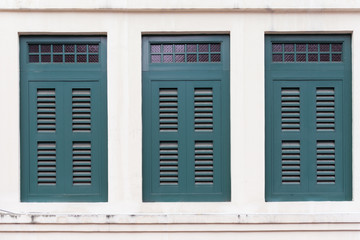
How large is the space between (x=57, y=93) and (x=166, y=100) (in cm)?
173

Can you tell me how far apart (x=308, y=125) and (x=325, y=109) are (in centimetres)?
37

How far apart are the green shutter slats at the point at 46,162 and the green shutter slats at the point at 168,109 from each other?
177 centimetres

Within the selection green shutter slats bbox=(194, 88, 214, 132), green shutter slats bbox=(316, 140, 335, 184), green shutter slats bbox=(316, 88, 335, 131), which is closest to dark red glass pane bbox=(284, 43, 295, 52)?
green shutter slats bbox=(316, 88, 335, 131)

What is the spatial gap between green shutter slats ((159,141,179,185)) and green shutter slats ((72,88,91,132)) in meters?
1.24

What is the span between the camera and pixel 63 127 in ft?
22.4

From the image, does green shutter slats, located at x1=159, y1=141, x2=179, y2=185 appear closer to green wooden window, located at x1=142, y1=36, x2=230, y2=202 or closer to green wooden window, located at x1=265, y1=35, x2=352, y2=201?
green wooden window, located at x1=142, y1=36, x2=230, y2=202

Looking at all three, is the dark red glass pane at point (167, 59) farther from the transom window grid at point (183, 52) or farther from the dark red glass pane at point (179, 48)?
the dark red glass pane at point (179, 48)

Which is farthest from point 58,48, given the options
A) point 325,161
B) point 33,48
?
point 325,161

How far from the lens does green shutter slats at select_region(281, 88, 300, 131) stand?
6.82 metres

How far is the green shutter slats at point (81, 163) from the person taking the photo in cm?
683

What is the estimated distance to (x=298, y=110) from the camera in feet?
22.4
